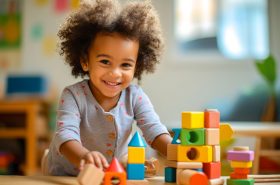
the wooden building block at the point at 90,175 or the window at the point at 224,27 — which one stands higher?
the window at the point at 224,27

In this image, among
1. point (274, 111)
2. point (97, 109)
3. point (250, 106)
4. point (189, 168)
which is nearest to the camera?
point (189, 168)

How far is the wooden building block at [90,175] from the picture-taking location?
854 millimetres

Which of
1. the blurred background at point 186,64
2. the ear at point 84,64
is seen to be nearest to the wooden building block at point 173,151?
the ear at point 84,64

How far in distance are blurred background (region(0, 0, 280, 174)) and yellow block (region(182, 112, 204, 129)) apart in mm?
3033

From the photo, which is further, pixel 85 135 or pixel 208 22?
pixel 208 22

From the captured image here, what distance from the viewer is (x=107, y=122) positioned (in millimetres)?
1237

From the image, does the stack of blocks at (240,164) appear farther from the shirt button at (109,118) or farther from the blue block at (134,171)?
the shirt button at (109,118)

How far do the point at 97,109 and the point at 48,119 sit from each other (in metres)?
3.03

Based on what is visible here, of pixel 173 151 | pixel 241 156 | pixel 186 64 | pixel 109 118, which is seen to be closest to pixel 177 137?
pixel 173 151

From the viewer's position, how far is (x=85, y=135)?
1244mm

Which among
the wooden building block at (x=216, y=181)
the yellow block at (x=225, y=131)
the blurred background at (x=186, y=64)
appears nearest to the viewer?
the wooden building block at (x=216, y=181)

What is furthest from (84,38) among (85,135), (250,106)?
(250,106)

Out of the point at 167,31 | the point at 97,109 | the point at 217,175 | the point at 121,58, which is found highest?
the point at 167,31

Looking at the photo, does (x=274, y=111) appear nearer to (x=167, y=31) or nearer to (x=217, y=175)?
(x=167, y=31)
